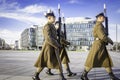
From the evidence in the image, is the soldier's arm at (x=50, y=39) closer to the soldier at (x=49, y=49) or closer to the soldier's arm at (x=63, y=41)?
the soldier at (x=49, y=49)

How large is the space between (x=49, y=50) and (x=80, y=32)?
411ft

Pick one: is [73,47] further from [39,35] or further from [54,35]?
[54,35]

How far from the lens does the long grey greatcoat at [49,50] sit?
8.06 metres

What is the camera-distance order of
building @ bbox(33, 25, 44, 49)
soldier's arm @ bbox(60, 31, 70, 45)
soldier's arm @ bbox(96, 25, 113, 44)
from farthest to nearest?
building @ bbox(33, 25, 44, 49) → soldier's arm @ bbox(60, 31, 70, 45) → soldier's arm @ bbox(96, 25, 113, 44)

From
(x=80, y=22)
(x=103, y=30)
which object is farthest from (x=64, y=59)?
(x=80, y=22)

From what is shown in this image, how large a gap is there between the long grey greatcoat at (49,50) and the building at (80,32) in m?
122

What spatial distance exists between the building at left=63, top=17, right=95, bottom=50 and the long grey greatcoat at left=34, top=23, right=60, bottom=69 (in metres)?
122

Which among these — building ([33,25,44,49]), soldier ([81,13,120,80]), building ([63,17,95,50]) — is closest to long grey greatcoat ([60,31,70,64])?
soldier ([81,13,120,80])

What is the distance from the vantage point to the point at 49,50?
26.9 feet

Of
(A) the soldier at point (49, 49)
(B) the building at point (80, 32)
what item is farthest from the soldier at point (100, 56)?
(B) the building at point (80, 32)

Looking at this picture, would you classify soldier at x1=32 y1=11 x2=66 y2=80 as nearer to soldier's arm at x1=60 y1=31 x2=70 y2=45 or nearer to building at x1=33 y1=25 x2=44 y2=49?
soldier's arm at x1=60 y1=31 x2=70 y2=45

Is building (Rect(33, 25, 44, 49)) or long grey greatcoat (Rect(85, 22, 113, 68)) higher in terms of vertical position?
long grey greatcoat (Rect(85, 22, 113, 68))

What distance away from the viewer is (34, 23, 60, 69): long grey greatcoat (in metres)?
8.06

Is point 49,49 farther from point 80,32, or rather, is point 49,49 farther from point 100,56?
point 80,32
